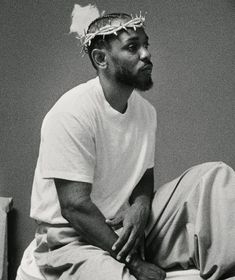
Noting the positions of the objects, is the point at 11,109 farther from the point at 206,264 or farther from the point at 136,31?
the point at 206,264

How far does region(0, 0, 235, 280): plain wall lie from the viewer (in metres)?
2.02

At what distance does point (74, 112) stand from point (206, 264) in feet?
1.73

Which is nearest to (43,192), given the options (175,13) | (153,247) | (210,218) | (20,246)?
(153,247)

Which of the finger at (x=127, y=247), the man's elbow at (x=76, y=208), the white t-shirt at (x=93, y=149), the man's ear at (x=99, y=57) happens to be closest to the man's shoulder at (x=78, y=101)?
the white t-shirt at (x=93, y=149)

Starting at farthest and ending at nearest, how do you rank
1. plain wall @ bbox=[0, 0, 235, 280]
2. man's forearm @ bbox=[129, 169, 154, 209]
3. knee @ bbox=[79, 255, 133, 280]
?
plain wall @ bbox=[0, 0, 235, 280], man's forearm @ bbox=[129, 169, 154, 209], knee @ bbox=[79, 255, 133, 280]

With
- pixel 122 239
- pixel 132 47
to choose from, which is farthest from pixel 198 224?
pixel 132 47

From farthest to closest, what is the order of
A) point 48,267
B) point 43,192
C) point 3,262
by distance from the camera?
point 3,262, point 43,192, point 48,267

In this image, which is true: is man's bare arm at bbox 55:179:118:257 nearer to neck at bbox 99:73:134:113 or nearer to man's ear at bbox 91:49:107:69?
neck at bbox 99:73:134:113

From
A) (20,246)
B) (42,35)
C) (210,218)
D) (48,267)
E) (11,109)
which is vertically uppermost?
(42,35)

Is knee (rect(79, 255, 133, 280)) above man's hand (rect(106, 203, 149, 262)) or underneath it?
underneath

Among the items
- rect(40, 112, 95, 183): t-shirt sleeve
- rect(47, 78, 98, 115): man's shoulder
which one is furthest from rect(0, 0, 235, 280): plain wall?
rect(40, 112, 95, 183): t-shirt sleeve

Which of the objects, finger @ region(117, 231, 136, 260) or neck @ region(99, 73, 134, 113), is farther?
neck @ region(99, 73, 134, 113)

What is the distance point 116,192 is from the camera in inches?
60.8

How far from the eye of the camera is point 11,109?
7.04 ft
